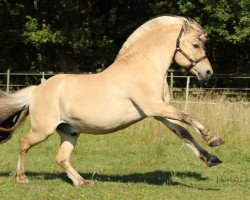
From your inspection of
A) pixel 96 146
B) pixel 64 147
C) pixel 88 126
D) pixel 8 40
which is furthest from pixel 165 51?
pixel 8 40

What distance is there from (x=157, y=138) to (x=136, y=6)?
51.5 ft

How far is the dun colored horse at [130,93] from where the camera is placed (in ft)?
24.7

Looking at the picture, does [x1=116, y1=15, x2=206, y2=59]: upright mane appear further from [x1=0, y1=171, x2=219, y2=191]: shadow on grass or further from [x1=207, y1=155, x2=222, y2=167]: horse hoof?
[x1=0, y1=171, x2=219, y2=191]: shadow on grass

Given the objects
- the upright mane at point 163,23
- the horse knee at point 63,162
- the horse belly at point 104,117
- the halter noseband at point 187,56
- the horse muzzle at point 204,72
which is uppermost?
the upright mane at point 163,23

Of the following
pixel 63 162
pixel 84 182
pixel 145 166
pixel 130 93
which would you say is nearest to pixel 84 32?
pixel 145 166

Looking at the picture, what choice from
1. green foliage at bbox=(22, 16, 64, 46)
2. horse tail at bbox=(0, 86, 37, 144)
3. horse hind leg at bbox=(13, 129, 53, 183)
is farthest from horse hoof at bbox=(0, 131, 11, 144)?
green foliage at bbox=(22, 16, 64, 46)

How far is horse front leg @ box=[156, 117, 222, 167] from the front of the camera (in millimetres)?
7398

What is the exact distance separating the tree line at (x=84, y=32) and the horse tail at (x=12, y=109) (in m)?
15.2

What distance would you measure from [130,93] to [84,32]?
18.8 metres

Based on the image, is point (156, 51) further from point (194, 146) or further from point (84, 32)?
point (84, 32)

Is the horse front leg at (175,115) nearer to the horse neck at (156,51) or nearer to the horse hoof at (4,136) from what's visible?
the horse neck at (156,51)

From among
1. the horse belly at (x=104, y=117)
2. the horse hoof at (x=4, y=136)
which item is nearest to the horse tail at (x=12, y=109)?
the horse hoof at (x=4, y=136)

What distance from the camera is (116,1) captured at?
2819cm

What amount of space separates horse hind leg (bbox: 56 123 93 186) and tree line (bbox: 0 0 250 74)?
15245 millimetres
